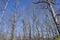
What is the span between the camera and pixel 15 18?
Answer: 40.1 ft

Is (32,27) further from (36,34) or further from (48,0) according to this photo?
(48,0)

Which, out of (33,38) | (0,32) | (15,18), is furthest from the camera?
(33,38)

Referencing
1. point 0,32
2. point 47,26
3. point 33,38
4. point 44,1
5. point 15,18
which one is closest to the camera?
point 44,1

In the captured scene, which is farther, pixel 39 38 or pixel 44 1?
pixel 39 38

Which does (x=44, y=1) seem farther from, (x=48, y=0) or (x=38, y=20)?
(x=38, y=20)

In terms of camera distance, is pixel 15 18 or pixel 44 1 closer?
pixel 44 1

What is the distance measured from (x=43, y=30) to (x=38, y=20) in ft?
5.47

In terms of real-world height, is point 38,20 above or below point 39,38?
above

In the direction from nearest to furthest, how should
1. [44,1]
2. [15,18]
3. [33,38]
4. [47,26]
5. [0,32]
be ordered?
1. [44,1]
2. [15,18]
3. [0,32]
4. [47,26]
5. [33,38]

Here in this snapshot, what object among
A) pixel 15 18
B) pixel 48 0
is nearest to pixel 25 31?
pixel 15 18

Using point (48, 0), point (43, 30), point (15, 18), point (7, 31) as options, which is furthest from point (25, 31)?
point (48, 0)

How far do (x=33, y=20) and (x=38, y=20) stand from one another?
63cm

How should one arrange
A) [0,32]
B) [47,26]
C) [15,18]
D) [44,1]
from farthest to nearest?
1. [47,26]
2. [0,32]
3. [15,18]
4. [44,1]

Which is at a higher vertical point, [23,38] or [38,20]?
[38,20]
